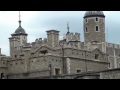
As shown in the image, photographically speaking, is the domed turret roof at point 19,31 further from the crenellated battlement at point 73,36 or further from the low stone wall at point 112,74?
the low stone wall at point 112,74

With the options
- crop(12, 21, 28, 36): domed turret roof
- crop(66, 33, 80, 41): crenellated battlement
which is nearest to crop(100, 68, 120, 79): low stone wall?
crop(66, 33, 80, 41): crenellated battlement

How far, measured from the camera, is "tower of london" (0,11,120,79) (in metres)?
33.5

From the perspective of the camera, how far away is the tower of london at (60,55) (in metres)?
33.5

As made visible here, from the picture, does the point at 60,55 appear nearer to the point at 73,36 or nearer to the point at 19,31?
the point at 73,36

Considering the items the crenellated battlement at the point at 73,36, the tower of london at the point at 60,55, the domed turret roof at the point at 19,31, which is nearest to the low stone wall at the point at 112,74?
the tower of london at the point at 60,55

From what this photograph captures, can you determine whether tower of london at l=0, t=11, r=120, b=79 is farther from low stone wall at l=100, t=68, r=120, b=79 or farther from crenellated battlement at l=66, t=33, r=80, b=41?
low stone wall at l=100, t=68, r=120, b=79

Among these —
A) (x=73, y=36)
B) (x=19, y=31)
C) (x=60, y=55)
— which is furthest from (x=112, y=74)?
(x=19, y=31)

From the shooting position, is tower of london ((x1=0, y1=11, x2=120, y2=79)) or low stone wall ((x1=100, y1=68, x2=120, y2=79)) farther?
tower of london ((x1=0, y1=11, x2=120, y2=79))

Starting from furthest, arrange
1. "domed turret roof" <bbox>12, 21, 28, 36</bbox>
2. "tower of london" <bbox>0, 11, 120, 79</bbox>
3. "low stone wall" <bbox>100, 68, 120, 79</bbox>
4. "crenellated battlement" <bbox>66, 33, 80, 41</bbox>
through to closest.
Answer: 1. "domed turret roof" <bbox>12, 21, 28, 36</bbox>
2. "crenellated battlement" <bbox>66, 33, 80, 41</bbox>
3. "tower of london" <bbox>0, 11, 120, 79</bbox>
4. "low stone wall" <bbox>100, 68, 120, 79</bbox>
